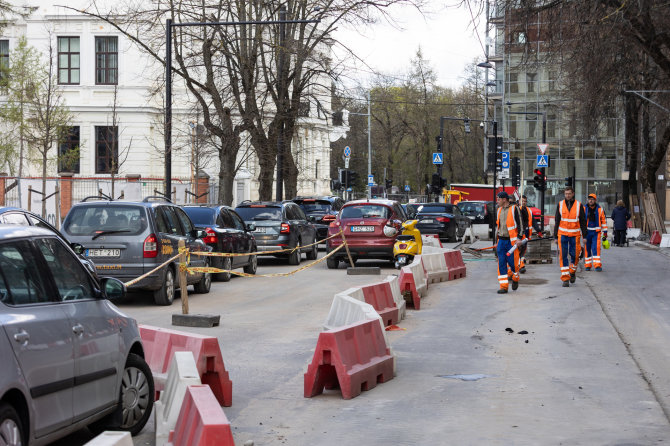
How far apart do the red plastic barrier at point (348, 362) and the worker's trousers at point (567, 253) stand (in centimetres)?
1127

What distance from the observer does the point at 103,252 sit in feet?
53.9

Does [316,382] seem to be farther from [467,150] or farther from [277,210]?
[467,150]

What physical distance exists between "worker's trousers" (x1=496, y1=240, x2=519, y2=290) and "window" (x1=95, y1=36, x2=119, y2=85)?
153ft

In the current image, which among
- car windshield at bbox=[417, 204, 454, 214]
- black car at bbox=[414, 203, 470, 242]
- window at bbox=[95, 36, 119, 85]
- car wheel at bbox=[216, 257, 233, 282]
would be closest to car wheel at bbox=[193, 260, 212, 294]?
car wheel at bbox=[216, 257, 233, 282]

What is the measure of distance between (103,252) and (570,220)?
925 centimetres

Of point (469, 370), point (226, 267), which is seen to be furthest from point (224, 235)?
point (469, 370)

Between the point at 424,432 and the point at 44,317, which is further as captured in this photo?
the point at 424,432

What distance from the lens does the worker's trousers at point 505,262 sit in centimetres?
1886

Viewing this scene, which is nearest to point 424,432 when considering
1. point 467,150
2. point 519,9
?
point 519,9

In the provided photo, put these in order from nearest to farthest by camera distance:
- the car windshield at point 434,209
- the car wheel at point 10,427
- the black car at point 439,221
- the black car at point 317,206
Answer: the car wheel at point 10,427 < the black car at point 317,206 < the black car at point 439,221 < the car windshield at point 434,209

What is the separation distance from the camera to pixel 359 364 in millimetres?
9188

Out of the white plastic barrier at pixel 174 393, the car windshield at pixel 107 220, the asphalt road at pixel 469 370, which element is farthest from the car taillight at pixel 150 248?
the white plastic barrier at pixel 174 393

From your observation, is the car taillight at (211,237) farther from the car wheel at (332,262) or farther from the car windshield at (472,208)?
A: the car windshield at (472,208)

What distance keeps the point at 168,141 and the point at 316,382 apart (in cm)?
2021
